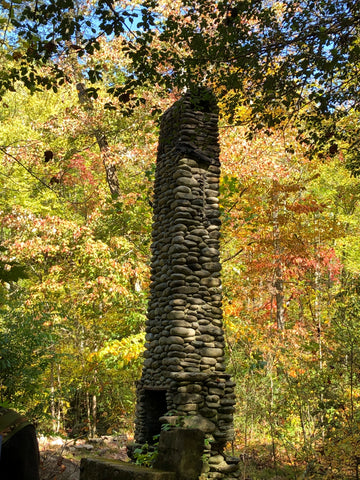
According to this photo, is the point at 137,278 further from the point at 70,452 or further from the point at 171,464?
the point at 171,464

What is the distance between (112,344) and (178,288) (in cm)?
343


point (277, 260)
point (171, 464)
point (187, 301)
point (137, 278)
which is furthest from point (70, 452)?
point (277, 260)

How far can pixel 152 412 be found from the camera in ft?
27.3

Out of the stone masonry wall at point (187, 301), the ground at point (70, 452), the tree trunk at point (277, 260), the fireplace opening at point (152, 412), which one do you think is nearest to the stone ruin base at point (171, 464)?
the stone masonry wall at point (187, 301)

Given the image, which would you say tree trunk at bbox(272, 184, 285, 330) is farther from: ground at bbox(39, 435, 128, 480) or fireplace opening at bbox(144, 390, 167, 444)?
ground at bbox(39, 435, 128, 480)

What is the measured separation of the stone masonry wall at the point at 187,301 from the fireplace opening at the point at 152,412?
0.05ft

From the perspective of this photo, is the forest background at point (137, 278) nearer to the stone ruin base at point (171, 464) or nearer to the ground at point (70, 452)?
the ground at point (70, 452)

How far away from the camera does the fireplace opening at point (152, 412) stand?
A: 8.19m

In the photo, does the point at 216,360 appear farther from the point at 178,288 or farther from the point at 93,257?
the point at 93,257

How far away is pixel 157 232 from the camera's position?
8703mm

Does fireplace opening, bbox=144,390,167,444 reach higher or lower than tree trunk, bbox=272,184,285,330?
lower

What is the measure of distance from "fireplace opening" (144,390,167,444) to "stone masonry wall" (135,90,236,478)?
0.02 m

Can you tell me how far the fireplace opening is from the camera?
8.19 meters

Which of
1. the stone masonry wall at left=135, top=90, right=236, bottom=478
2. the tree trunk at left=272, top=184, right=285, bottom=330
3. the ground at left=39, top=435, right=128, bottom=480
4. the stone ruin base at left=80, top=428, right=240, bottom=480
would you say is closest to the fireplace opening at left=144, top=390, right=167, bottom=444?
the stone masonry wall at left=135, top=90, right=236, bottom=478
